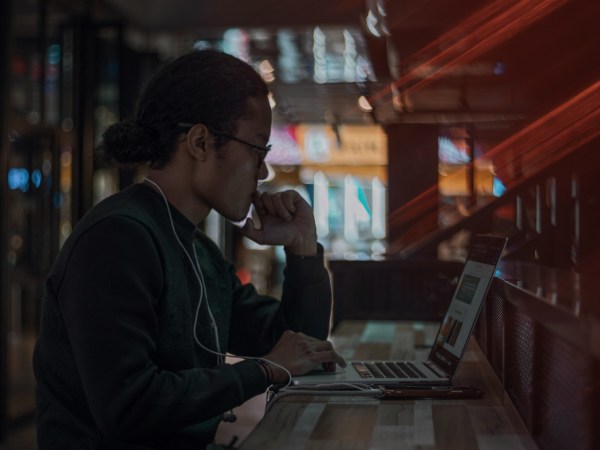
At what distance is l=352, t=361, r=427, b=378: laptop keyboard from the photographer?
69.5 inches

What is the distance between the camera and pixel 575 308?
1.00m

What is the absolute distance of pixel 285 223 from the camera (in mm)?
2098

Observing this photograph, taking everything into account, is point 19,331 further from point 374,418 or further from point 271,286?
point 374,418

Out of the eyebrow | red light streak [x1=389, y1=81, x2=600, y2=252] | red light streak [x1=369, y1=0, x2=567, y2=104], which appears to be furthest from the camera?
red light streak [x1=389, y1=81, x2=600, y2=252]

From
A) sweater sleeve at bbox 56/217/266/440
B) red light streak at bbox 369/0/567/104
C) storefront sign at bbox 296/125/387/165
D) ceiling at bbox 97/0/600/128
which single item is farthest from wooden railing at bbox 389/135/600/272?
storefront sign at bbox 296/125/387/165

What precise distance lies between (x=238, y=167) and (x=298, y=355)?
1.32ft

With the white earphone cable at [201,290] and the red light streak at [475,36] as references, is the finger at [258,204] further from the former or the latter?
the red light streak at [475,36]

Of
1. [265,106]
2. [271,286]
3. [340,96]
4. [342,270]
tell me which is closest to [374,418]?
[265,106]

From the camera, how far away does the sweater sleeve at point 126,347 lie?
134 cm

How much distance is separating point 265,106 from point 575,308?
3.02 feet

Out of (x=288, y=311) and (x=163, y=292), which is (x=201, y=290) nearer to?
(x=163, y=292)

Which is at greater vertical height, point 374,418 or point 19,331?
point 374,418

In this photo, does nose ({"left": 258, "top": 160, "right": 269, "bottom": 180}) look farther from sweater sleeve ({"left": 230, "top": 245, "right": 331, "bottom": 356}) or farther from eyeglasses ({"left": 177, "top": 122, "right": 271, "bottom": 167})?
sweater sleeve ({"left": 230, "top": 245, "right": 331, "bottom": 356})

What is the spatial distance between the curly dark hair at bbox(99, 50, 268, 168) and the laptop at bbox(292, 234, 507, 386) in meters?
0.55
